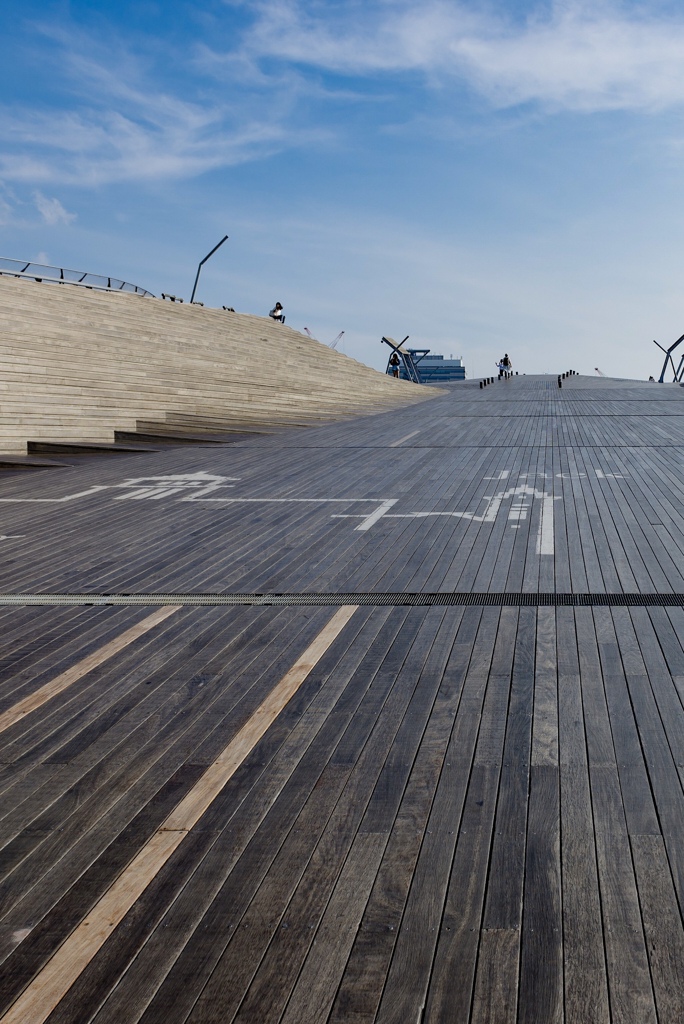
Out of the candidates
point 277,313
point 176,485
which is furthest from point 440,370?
point 176,485

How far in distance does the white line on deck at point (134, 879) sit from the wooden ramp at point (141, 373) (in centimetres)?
1221

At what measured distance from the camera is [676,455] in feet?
46.0

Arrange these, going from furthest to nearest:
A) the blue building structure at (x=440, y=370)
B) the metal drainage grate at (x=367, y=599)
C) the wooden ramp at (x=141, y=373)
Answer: the blue building structure at (x=440, y=370) < the wooden ramp at (x=141, y=373) < the metal drainage grate at (x=367, y=599)

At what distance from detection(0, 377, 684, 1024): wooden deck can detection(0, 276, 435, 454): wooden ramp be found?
7.75 meters

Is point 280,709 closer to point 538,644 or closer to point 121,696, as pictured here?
point 121,696

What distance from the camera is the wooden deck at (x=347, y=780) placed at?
2.54 metres

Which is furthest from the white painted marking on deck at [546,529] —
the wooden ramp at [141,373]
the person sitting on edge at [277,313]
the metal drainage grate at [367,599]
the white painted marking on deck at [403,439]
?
the person sitting on edge at [277,313]

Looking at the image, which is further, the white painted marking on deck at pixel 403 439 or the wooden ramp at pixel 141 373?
the white painted marking on deck at pixel 403 439

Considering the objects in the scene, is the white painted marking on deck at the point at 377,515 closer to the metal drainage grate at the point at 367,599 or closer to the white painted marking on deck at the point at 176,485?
the white painted marking on deck at the point at 176,485


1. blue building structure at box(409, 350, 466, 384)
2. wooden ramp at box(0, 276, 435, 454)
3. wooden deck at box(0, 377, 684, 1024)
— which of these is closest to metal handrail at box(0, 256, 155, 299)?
wooden ramp at box(0, 276, 435, 454)

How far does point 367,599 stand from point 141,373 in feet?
42.5

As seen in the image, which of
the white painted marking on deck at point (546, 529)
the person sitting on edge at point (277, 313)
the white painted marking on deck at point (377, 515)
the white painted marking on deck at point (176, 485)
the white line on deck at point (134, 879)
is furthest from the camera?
the person sitting on edge at point (277, 313)

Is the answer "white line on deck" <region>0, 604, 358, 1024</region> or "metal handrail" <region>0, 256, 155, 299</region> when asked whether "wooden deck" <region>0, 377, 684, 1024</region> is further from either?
"metal handrail" <region>0, 256, 155, 299</region>

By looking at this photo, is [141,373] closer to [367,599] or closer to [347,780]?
[367,599]
